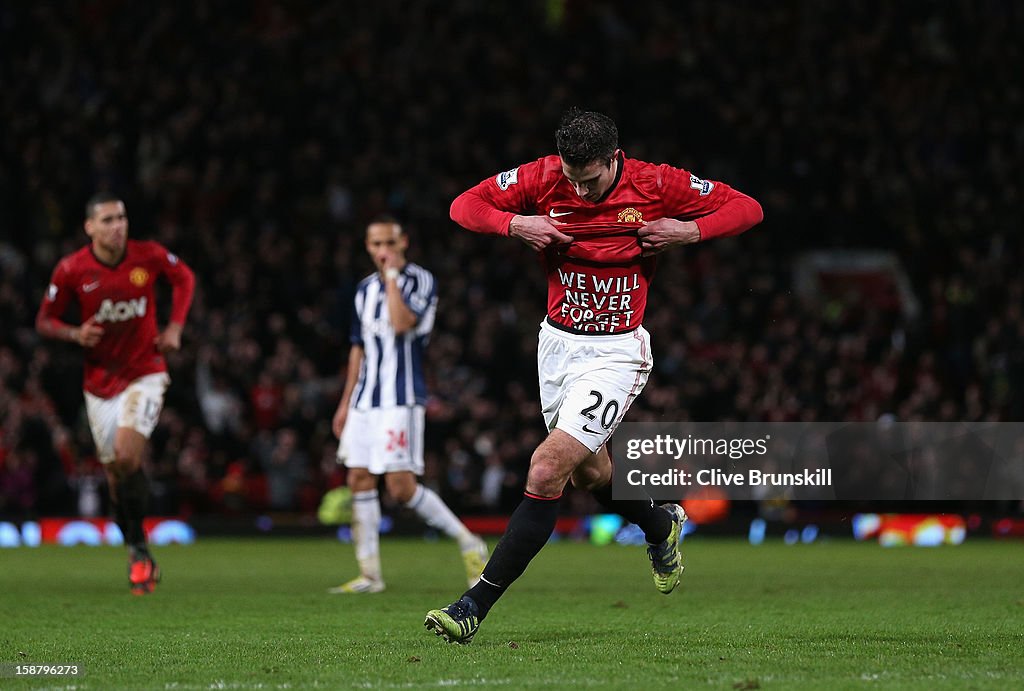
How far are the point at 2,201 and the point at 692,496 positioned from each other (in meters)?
10.2

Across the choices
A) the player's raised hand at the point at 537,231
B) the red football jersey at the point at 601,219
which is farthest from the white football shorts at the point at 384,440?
the player's raised hand at the point at 537,231

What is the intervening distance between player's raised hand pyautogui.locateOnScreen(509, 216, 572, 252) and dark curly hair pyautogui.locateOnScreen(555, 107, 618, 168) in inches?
12.4

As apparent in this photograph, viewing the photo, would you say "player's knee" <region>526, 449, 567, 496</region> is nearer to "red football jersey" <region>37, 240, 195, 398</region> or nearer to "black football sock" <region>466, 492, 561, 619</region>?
"black football sock" <region>466, 492, 561, 619</region>

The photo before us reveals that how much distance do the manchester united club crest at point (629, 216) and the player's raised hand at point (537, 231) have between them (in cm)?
33

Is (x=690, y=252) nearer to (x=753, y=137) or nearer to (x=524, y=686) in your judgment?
(x=753, y=137)

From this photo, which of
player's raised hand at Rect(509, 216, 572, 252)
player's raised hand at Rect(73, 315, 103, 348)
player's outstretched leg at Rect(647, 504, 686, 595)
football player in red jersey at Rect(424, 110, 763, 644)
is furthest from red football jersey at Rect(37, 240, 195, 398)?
player's raised hand at Rect(509, 216, 572, 252)

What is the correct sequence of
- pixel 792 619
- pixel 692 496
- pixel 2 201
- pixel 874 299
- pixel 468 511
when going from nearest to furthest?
1. pixel 792 619
2. pixel 692 496
3. pixel 468 511
4. pixel 2 201
5. pixel 874 299

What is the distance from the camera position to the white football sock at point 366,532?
11.0 metres

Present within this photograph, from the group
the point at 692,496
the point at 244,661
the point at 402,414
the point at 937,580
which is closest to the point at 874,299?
the point at 692,496

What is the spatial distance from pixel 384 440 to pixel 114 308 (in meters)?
2.11

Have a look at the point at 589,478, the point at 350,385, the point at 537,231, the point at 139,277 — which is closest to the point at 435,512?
the point at 350,385

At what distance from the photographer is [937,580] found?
1154cm

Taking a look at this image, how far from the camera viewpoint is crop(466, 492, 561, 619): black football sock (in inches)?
278

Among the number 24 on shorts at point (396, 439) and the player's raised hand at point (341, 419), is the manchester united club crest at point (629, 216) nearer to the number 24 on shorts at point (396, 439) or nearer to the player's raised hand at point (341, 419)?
the number 24 on shorts at point (396, 439)
